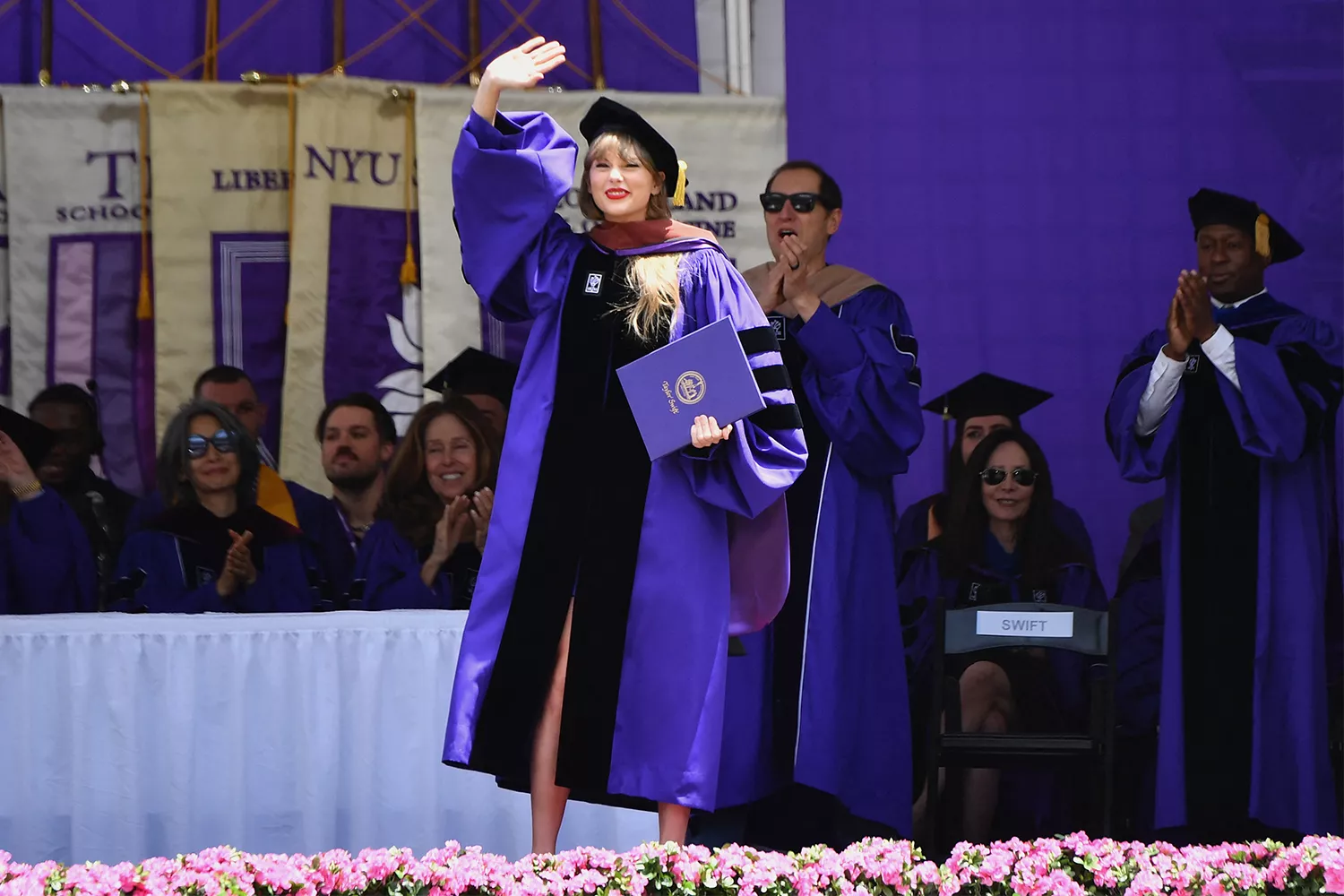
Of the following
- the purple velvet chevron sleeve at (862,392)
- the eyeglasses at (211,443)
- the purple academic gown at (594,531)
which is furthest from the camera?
the eyeglasses at (211,443)

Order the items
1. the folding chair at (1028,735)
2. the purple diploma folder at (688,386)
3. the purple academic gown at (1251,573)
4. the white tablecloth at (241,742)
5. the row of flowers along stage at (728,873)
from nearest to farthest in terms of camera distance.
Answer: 1. the row of flowers along stage at (728,873)
2. the purple diploma folder at (688,386)
3. the white tablecloth at (241,742)
4. the folding chair at (1028,735)
5. the purple academic gown at (1251,573)

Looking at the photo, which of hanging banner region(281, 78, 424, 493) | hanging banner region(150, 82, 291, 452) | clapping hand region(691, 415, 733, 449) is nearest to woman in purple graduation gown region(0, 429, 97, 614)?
hanging banner region(150, 82, 291, 452)

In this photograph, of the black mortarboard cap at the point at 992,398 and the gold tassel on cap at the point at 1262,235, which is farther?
the black mortarboard cap at the point at 992,398

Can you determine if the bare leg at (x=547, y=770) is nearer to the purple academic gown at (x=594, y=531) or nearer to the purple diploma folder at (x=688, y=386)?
the purple academic gown at (x=594, y=531)

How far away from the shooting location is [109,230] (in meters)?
5.93

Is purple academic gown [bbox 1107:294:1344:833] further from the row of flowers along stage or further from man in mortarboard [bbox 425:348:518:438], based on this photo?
man in mortarboard [bbox 425:348:518:438]

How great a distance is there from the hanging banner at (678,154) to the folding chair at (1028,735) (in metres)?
1.59

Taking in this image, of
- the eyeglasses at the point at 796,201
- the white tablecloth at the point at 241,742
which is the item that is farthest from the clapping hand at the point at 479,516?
the eyeglasses at the point at 796,201

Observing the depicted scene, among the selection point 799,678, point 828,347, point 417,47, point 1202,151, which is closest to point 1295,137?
point 1202,151

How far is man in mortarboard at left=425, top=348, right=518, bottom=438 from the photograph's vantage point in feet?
19.2

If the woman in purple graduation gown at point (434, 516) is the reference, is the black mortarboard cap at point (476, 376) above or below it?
above

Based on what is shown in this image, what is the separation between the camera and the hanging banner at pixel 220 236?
5.88 meters

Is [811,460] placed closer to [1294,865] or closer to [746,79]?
[746,79]

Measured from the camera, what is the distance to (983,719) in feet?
17.6
